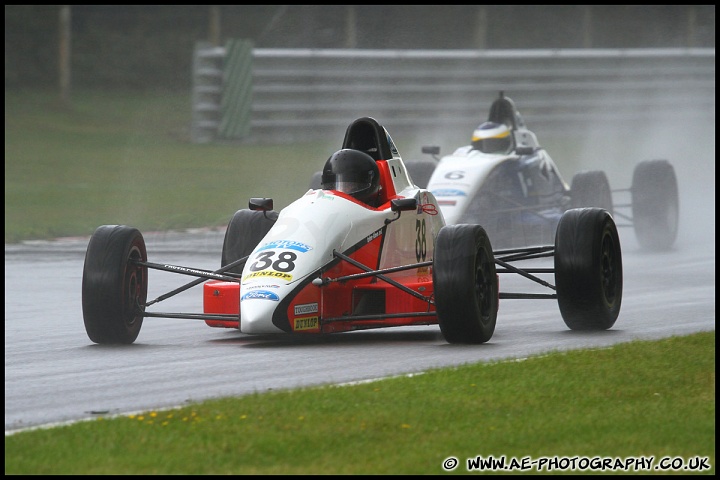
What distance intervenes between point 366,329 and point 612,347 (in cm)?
196

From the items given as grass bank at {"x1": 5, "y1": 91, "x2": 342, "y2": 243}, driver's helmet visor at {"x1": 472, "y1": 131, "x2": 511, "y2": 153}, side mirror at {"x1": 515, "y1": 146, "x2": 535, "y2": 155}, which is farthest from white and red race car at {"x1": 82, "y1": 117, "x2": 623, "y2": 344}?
grass bank at {"x1": 5, "y1": 91, "x2": 342, "y2": 243}

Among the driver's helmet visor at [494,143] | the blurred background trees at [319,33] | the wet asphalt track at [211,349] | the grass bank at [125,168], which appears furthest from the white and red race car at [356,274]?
the blurred background trees at [319,33]

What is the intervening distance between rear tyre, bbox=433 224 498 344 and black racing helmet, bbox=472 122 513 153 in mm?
8087

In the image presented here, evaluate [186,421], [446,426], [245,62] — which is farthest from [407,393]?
[245,62]

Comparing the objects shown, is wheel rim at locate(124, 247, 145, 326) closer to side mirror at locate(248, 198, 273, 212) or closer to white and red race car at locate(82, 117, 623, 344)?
A: white and red race car at locate(82, 117, 623, 344)

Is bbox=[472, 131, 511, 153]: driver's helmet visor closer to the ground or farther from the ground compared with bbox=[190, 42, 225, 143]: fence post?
closer to the ground

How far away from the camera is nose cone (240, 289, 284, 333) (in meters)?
10.1

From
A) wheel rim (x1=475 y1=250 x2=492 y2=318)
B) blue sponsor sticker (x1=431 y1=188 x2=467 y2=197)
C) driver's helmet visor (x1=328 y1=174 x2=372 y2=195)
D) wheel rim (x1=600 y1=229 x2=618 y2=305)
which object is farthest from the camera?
blue sponsor sticker (x1=431 y1=188 x2=467 y2=197)

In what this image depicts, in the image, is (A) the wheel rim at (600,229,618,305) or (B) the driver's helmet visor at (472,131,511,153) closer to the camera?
(A) the wheel rim at (600,229,618,305)

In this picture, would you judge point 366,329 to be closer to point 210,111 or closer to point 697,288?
point 697,288

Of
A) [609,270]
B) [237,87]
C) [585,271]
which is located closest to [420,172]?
[609,270]

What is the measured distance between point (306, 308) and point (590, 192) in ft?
Result: 28.4

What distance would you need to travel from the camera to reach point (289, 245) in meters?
10.6

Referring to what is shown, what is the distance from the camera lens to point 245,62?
31.8m
